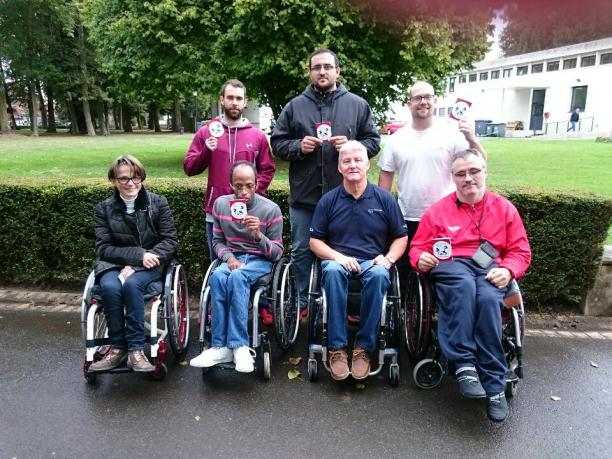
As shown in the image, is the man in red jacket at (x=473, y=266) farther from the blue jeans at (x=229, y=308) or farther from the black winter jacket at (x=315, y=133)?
the blue jeans at (x=229, y=308)

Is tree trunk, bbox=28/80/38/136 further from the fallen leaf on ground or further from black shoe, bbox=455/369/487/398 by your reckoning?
black shoe, bbox=455/369/487/398

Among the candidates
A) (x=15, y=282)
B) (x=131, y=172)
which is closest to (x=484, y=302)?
(x=131, y=172)

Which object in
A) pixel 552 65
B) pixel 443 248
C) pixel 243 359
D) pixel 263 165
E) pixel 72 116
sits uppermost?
pixel 72 116

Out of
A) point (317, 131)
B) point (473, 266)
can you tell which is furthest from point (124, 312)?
point (473, 266)

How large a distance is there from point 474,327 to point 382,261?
0.68m

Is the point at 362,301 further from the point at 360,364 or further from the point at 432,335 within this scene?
the point at 432,335

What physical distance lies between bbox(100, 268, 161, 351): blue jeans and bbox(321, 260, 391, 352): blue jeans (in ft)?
3.76

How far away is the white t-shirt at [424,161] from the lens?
10.8ft

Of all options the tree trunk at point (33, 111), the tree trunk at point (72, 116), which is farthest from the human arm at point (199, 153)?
the tree trunk at point (72, 116)

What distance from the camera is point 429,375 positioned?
9.88 ft

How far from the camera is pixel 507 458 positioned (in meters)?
2.39

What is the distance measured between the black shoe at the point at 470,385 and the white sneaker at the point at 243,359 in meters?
1.19

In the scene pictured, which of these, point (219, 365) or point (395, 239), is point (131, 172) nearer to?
point (219, 365)

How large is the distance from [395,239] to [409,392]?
96cm
